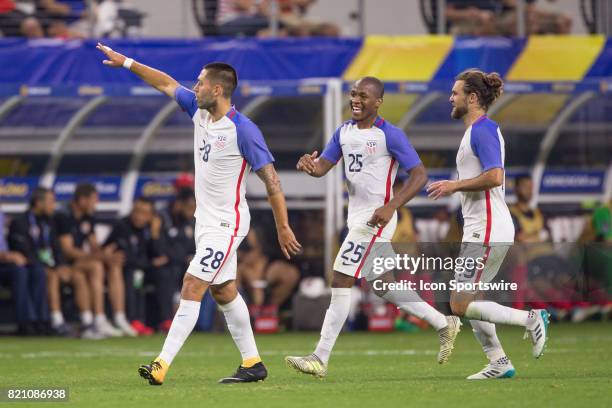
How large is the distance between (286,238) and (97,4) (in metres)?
10.0

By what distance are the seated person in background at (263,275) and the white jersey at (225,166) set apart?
8431 millimetres

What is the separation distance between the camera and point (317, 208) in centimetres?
1964

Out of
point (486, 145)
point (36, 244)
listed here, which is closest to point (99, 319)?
point (36, 244)

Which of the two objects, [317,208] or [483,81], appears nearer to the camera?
[483,81]

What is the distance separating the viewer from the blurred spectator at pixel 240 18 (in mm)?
19484

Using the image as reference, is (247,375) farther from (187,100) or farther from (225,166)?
(187,100)

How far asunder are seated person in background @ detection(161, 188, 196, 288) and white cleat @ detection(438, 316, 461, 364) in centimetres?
784

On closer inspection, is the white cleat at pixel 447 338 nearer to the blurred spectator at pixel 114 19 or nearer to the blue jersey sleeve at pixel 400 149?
the blue jersey sleeve at pixel 400 149

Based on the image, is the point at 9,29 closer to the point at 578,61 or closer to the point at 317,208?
the point at 317,208

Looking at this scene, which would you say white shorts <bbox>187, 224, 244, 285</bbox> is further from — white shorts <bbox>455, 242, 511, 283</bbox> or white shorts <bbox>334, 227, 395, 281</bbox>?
white shorts <bbox>455, 242, 511, 283</bbox>

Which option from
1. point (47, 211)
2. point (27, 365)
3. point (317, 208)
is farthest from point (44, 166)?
point (27, 365)

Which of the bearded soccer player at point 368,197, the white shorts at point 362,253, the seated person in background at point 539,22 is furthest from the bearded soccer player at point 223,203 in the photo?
the seated person in background at point 539,22

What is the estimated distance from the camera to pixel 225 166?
1052cm

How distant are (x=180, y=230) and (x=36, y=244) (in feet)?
5.70
